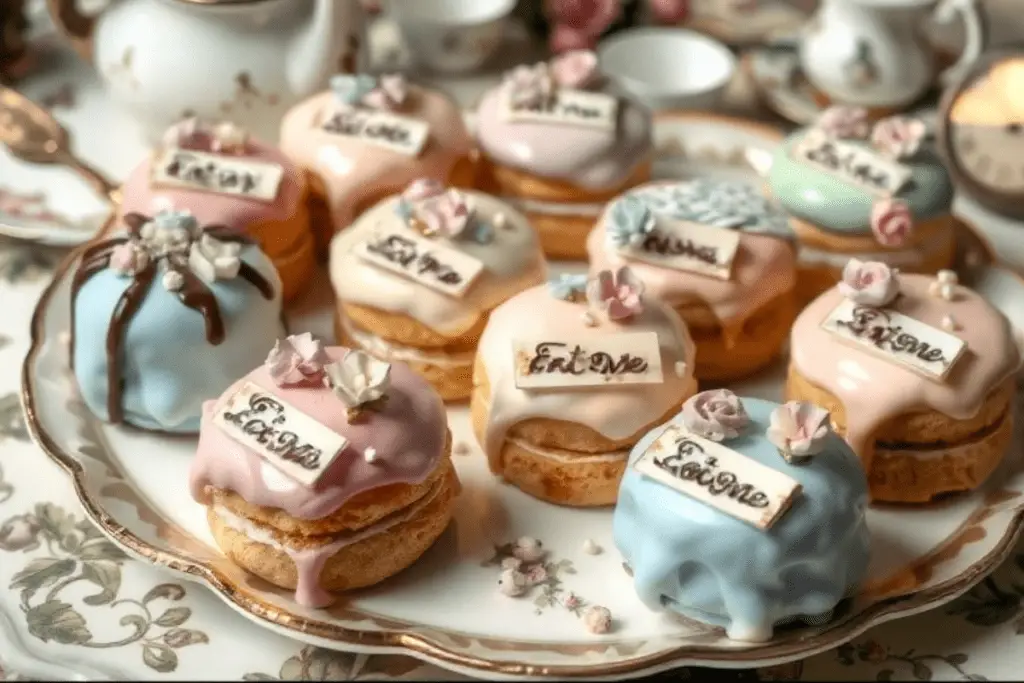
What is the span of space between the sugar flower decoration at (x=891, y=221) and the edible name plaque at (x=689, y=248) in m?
0.30

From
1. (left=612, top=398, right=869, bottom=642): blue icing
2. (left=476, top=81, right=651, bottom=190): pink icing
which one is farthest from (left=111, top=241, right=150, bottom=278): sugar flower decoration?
(left=612, top=398, right=869, bottom=642): blue icing

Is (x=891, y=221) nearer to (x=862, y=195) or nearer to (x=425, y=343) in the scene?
(x=862, y=195)

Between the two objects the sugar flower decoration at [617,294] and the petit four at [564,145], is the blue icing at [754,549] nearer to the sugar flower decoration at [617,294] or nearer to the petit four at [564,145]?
the sugar flower decoration at [617,294]

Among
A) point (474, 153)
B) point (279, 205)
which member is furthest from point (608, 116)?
point (279, 205)

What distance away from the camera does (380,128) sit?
267 cm

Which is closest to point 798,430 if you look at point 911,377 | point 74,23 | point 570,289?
point 911,377

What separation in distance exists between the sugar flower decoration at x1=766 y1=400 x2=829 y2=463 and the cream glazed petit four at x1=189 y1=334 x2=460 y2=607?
0.52 metres

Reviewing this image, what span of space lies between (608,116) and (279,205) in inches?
28.0

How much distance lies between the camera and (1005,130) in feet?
9.18

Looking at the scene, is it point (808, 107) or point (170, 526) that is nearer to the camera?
point (170, 526)

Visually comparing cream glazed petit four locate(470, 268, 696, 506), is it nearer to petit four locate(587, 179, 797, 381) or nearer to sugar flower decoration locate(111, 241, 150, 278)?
petit four locate(587, 179, 797, 381)

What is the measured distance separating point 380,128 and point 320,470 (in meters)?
1.00

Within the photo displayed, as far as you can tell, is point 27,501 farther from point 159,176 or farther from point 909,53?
point 909,53

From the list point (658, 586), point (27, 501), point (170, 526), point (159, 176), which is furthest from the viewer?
point (159, 176)
